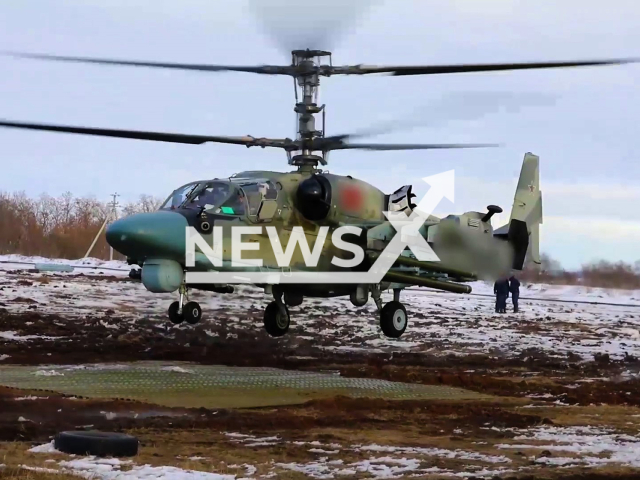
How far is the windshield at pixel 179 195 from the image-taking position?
14695 mm

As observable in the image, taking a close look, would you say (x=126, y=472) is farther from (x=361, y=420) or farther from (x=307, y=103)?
(x=307, y=103)

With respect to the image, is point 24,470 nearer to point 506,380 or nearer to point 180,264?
point 180,264

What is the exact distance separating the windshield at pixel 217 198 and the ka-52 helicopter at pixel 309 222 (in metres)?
0.02

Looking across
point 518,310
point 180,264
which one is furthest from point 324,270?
point 518,310

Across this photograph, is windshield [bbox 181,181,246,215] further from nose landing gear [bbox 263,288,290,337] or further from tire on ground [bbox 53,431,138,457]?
tire on ground [bbox 53,431,138,457]

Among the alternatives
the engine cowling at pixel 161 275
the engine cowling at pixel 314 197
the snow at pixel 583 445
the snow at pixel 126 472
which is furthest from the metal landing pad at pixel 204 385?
the snow at pixel 126 472

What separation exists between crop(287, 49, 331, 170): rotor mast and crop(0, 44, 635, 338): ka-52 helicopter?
16mm

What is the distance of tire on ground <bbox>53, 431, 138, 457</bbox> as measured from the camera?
7688 millimetres

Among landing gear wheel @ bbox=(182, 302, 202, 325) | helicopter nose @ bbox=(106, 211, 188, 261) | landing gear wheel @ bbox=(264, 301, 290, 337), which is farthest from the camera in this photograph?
landing gear wheel @ bbox=(264, 301, 290, 337)

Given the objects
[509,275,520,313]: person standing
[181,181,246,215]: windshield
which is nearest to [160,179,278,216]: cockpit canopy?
[181,181,246,215]: windshield

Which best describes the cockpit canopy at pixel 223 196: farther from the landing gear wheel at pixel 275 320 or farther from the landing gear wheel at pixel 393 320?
the landing gear wheel at pixel 393 320

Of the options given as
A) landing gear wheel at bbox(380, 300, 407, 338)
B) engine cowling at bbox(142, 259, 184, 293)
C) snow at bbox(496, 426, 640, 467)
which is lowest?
snow at bbox(496, 426, 640, 467)

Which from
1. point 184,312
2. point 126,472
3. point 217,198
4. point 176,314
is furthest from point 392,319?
point 126,472

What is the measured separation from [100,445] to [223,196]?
24.2 ft
